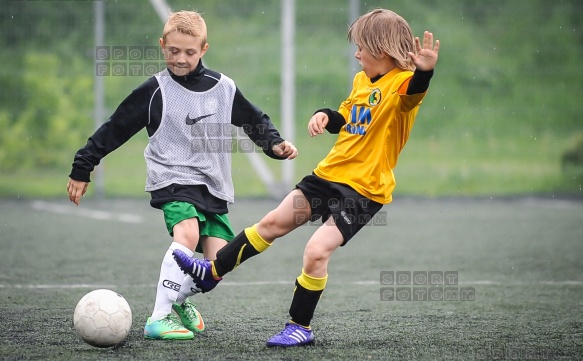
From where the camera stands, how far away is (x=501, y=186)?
1208cm

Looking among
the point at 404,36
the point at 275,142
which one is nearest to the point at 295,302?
the point at 275,142

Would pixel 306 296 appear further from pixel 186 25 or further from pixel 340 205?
pixel 186 25

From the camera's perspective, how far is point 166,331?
386cm

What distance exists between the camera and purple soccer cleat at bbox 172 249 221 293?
12.5 feet

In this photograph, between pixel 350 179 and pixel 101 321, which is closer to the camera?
pixel 101 321

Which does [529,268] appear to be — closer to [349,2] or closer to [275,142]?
[275,142]

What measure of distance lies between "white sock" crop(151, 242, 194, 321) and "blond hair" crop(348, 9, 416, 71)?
117 centimetres

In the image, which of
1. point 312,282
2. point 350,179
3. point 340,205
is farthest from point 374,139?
point 312,282

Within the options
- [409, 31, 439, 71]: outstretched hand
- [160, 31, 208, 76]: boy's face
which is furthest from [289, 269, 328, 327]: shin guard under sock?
[160, 31, 208, 76]: boy's face

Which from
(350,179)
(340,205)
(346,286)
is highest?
(350,179)

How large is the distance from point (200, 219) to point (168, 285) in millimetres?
329

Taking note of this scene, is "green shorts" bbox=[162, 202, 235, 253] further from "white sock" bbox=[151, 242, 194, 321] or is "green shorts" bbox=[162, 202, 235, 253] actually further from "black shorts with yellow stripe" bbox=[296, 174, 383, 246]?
"black shorts with yellow stripe" bbox=[296, 174, 383, 246]

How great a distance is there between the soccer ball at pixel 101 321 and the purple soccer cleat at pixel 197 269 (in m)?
0.30

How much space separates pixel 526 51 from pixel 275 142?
32.4 feet
